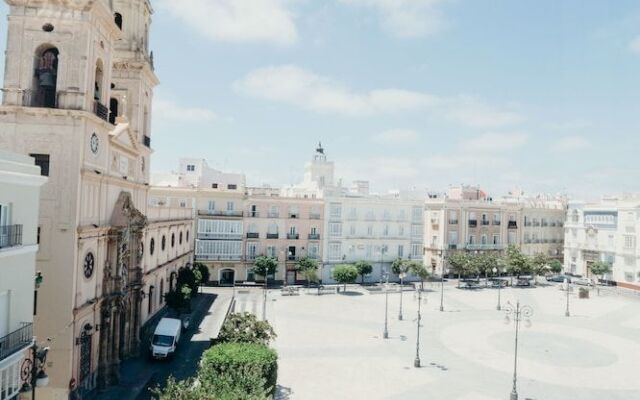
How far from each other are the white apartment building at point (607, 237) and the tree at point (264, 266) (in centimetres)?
4598

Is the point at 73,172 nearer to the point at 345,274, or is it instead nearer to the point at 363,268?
the point at 345,274

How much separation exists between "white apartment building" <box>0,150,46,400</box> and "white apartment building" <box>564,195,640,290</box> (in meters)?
67.5

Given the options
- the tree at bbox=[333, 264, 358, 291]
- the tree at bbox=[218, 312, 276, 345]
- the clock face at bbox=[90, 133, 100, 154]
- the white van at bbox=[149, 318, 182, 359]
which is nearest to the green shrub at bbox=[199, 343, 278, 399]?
the tree at bbox=[218, 312, 276, 345]

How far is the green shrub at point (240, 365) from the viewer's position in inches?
661

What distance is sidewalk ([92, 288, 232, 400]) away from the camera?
2300cm

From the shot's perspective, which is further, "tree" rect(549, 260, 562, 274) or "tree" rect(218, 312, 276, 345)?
"tree" rect(549, 260, 562, 274)

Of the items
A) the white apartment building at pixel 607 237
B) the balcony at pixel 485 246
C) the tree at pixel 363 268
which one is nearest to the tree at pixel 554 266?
the white apartment building at pixel 607 237

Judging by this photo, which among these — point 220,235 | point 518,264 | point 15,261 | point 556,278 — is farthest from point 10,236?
point 556,278

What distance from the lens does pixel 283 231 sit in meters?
57.2

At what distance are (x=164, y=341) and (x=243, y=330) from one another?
7.56 meters

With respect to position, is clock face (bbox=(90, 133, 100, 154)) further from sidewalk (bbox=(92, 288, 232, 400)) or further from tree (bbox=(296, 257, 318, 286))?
tree (bbox=(296, 257, 318, 286))

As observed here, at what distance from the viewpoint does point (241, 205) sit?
55719 millimetres

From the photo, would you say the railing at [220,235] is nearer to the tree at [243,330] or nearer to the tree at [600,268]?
the tree at [243,330]

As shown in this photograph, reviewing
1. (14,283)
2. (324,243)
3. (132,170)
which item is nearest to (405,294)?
(324,243)
